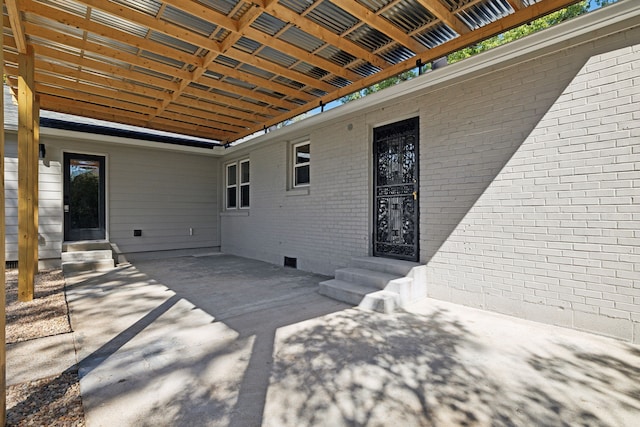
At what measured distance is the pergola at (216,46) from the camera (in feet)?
11.3

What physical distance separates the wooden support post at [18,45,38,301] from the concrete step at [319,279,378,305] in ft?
12.5

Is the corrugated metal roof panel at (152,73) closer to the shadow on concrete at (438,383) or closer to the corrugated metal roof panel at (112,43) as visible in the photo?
the corrugated metal roof panel at (112,43)

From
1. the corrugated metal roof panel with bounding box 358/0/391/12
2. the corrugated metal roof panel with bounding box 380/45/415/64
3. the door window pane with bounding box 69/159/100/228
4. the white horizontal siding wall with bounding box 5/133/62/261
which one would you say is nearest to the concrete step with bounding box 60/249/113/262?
the white horizontal siding wall with bounding box 5/133/62/261

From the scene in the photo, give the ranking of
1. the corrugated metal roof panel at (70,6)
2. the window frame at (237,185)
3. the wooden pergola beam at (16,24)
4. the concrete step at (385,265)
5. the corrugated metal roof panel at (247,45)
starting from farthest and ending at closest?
the window frame at (237,185)
the concrete step at (385,265)
the corrugated metal roof panel at (247,45)
the corrugated metal roof panel at (70,6)
the wooden pergola beam at (16,24)

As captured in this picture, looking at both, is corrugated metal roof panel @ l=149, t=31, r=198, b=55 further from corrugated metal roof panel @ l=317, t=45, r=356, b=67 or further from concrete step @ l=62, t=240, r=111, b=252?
concrete step @ l=62, t=240, r=111, b=252

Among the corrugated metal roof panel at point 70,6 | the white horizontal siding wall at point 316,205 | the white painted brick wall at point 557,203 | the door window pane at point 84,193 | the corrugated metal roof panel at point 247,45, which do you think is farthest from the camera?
the door window pane at point 84,193

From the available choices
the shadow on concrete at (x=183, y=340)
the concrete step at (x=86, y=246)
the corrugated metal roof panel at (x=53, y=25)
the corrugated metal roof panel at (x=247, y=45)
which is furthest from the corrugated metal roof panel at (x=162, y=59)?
the concrete step at (x=86, y=246)

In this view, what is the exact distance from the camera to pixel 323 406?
1.98 meters

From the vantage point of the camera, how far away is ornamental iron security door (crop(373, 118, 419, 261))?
4.73 metres

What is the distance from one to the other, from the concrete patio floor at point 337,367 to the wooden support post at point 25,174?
677 mm

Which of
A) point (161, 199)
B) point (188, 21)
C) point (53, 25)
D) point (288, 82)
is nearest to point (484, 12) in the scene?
point (288, 82)

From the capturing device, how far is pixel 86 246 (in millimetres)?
7066

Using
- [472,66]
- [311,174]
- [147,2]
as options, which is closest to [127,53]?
[147,2]

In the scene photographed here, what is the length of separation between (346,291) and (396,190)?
5.87 feet
